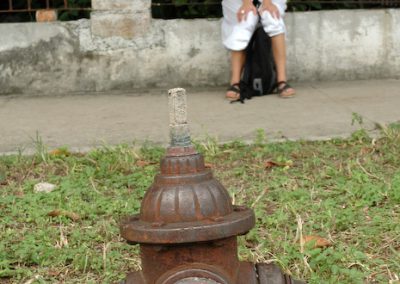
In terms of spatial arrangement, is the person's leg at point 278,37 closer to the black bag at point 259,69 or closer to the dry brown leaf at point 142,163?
the black bag at point 259,69

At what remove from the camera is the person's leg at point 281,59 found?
6633 millimetres

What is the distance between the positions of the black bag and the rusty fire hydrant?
14.7 ft

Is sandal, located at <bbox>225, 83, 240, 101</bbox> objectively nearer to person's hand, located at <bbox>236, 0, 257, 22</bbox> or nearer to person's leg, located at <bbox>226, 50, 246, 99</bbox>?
person's leg, located at <bbox>226, 50, 246, 99</bbox>

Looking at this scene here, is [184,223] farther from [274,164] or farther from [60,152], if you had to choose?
[60,152]

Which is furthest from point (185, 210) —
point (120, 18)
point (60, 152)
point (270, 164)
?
point (120, 18)

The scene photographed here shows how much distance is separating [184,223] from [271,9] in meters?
4.56

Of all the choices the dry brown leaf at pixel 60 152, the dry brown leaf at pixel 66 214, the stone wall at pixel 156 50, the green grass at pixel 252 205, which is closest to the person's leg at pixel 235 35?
the stone wall at pixel 156 50

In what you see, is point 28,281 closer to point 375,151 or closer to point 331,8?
point 375,151

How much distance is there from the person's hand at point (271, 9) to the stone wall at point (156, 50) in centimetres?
73

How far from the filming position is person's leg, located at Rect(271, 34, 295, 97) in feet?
21.8

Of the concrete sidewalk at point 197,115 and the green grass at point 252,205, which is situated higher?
the green grass at point 252,205

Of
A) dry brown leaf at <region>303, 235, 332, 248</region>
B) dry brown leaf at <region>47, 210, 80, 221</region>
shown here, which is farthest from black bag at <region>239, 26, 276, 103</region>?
dry brown leaf at <region>303, 235, 332, 248</region>

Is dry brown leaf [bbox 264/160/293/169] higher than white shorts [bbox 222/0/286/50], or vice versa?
white shorts [bbox 222/0/286/50]

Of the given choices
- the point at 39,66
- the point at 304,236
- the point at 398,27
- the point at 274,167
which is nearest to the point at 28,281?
the point at 304,236
